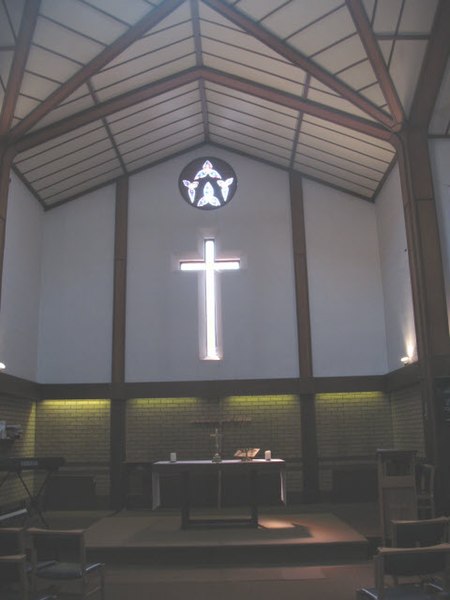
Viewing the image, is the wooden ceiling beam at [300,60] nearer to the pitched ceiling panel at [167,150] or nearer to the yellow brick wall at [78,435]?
the pitched ceiling panel at [167,150]

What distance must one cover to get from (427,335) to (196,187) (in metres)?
6.35

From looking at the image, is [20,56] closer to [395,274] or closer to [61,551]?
[61,551]

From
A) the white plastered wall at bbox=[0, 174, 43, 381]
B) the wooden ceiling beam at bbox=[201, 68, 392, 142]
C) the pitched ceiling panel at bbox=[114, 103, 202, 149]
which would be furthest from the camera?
the pitched ceiling panel at bbox=[114, 103, 202, 149]

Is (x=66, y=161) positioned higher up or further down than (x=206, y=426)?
higher up

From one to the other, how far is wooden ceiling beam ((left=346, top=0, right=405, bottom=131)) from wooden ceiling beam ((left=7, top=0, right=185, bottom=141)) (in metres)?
2.49

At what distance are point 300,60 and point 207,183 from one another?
173 inches

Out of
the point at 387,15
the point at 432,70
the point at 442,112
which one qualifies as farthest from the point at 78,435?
the point at 387,15

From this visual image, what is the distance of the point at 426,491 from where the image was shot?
836 cm

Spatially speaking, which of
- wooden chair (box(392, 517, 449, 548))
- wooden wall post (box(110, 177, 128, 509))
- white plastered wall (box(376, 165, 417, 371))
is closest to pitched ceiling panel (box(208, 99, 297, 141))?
white plastered wall (box(376, 165, 417, 371))

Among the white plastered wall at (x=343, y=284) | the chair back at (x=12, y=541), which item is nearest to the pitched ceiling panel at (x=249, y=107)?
the white plastered wall at (x=343, y=284)

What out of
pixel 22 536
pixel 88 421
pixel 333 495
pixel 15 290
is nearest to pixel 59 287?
pixel 15 290

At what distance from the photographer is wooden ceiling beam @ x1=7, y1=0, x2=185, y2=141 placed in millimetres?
8523

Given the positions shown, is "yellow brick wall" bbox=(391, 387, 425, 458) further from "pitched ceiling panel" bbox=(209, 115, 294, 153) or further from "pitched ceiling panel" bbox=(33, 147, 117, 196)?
"pitched ceiling panel" bbox=(33, 147, 117, 196)

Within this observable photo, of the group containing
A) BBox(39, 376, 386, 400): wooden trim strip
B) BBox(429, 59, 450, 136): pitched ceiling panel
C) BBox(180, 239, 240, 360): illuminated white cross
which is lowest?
BBox(39, 376, 386, 400): wooden trim strip
